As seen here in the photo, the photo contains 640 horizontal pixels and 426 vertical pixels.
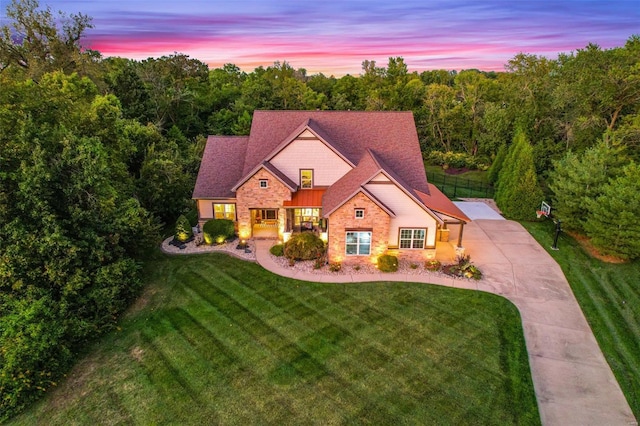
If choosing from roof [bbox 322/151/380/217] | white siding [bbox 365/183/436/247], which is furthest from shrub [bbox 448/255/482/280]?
roof [bbox 322/151/380/217]

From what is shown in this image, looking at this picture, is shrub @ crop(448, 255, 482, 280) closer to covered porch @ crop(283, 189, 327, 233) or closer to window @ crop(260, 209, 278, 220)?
covered porch @ crop(283, 189, 327, 233)

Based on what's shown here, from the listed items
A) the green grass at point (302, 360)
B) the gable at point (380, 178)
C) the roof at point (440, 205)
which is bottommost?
the green grass at point (302, 360)

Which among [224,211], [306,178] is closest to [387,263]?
[306,178]

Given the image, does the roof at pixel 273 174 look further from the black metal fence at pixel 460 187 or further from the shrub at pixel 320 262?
the black metal fence at pixel 460 187

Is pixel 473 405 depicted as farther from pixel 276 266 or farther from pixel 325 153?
pixel 325 153

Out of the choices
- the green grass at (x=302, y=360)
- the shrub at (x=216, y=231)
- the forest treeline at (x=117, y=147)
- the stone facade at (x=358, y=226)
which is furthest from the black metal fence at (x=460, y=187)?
the shrub at (x=216, y=231)

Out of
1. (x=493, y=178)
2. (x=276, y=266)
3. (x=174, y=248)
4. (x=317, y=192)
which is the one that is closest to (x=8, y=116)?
(x=174, y=248)
